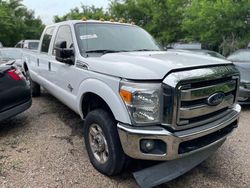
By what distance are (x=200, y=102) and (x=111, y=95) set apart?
0.95 meters

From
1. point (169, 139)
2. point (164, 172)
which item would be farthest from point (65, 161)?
point (169, 139)

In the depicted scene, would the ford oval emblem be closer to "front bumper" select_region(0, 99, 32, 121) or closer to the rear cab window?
the rear cab window

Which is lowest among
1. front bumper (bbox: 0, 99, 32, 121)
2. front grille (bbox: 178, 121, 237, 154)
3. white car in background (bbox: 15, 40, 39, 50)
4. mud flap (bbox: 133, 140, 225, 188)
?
mud flap (bbox: 133, 140, 225, 188)

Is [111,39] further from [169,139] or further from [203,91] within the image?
[169,139]

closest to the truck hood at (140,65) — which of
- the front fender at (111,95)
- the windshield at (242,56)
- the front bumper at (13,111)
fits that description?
the front fender at (111,95)

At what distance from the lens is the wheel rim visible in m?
3.24

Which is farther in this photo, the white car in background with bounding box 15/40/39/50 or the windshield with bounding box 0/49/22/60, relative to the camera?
the windshield with bounding box 0/49/22/60

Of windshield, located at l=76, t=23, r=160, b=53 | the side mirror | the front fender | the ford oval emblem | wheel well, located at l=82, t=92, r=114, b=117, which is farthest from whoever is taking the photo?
windshield, located at l=76, t=23, r=160, b=53

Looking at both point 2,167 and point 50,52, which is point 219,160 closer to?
point 2,167

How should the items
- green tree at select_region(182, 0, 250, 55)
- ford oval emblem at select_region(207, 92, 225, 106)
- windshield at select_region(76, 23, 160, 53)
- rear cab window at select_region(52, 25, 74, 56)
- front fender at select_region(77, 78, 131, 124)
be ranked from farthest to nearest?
green tree at select_region(182, 0, 250, 55)
rear cab window at select_region(52, 25, 74, 56)
windshield at select_region(76, 23, 160, 53)
ford oval emblem at select_region(207, 92, 225, 106)
front fender at select_region(77, 78, 131, 124)

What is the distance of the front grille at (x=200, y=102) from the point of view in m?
2.70

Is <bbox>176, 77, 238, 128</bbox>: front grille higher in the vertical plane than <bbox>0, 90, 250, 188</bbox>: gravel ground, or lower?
higher

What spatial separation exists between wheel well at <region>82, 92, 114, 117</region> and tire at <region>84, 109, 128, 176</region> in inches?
5.1

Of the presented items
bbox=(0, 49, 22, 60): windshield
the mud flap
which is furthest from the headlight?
bbox=(0, 49, 22, 60): windshield
